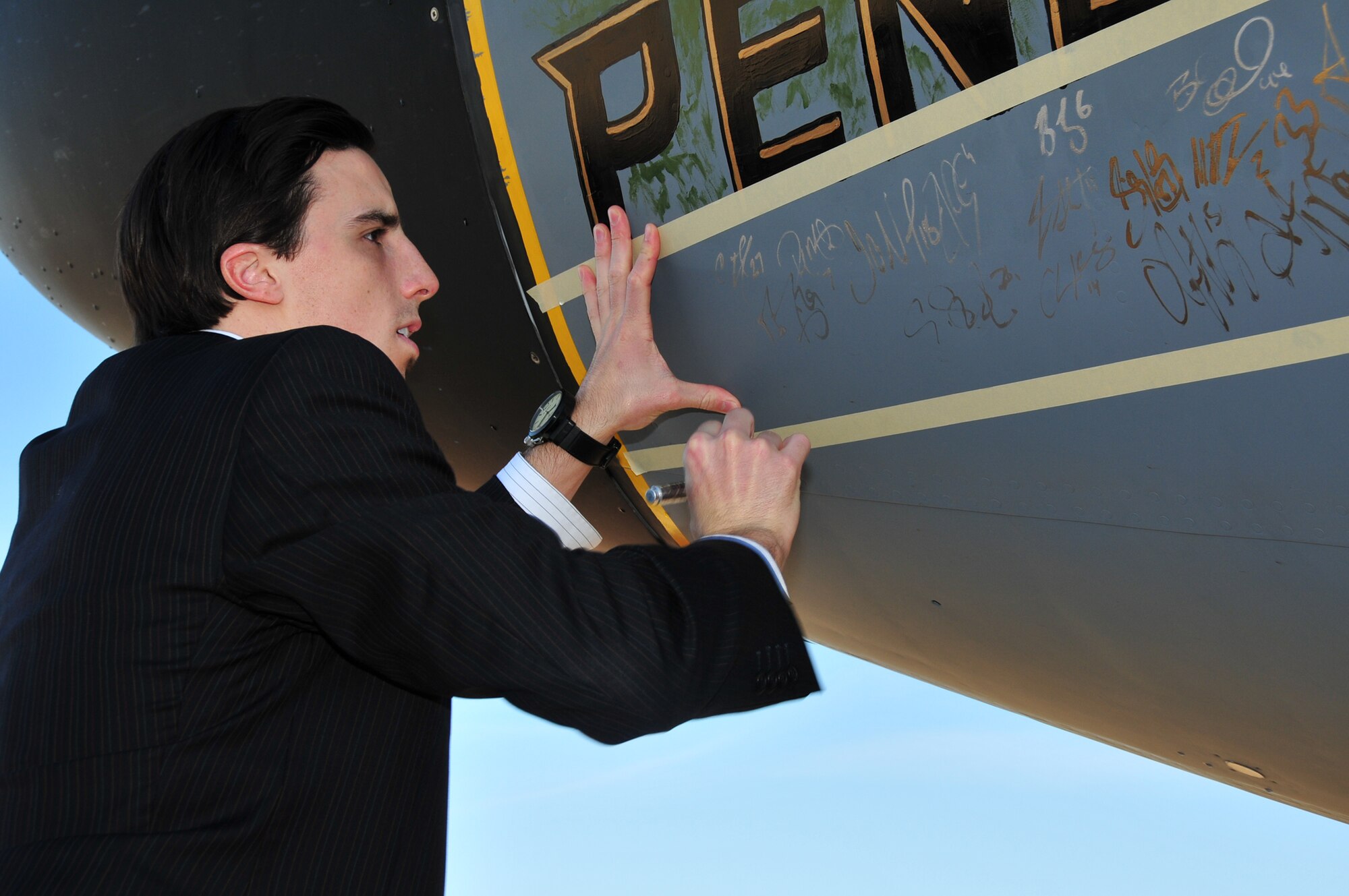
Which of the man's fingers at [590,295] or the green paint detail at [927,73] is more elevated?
the green paint detail at [927,73]

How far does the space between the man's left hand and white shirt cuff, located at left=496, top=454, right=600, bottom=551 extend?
0.37ft

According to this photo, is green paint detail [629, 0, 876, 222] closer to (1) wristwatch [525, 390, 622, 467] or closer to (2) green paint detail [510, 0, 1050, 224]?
(2) green paint detail [510, 0, 1050, 224]

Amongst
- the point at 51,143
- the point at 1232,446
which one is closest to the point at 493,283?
the point at 1232,446

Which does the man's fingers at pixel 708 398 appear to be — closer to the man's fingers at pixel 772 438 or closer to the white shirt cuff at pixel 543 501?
the man's fingers at pixel 772 438

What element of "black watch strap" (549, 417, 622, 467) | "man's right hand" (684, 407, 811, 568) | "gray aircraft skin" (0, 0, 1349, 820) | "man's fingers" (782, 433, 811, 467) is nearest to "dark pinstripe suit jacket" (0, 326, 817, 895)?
"man's right hand" (684, 407, 811, 568)

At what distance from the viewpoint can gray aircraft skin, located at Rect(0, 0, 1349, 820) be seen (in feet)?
3.08

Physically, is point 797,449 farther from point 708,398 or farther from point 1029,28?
point 1029,28

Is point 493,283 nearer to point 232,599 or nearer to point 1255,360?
point 232,599

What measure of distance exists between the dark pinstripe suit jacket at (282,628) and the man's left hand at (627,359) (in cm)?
42

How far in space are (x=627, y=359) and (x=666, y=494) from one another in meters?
0.18

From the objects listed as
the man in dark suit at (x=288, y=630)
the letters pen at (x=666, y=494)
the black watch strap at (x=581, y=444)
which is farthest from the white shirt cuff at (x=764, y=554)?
the black watch strap at (x=581, y=444)

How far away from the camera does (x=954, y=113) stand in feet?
3.47

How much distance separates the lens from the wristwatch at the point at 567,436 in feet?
4.83

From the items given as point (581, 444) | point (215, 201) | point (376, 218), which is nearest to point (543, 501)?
point (581, 444)
